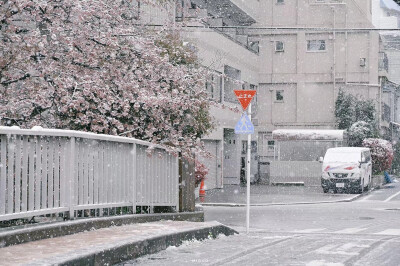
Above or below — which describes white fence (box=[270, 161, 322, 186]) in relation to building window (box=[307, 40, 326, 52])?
below

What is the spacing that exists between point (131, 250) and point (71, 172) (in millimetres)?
1645

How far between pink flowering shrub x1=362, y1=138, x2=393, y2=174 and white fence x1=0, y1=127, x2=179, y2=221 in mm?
30148

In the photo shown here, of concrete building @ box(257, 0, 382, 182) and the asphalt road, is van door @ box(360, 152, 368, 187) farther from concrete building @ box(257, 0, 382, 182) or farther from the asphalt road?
concrete building @ box(257, 0, 382, 182)

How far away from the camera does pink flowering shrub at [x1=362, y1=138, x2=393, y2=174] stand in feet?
137

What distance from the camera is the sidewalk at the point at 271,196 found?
28.0 meters

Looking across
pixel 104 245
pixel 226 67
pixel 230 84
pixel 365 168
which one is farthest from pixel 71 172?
pixel 230 84

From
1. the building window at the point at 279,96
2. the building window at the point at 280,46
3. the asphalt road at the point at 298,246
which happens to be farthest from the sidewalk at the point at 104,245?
the building window at the point at 280,46

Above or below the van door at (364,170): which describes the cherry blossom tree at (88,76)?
above

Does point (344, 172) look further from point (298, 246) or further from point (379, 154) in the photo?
point (298, 246)

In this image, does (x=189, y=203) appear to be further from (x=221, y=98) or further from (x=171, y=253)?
(x=221, y=98)

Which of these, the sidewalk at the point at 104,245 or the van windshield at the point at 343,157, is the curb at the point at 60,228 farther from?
the van windshield at the point at 343,157

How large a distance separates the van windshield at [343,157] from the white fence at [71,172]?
69.4 ft

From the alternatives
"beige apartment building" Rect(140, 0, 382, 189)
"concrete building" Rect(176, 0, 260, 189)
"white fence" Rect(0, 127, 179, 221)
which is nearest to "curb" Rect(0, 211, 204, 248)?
"white fence" Rect(0, 127, 179, 221)

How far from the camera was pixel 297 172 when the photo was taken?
3956cm
